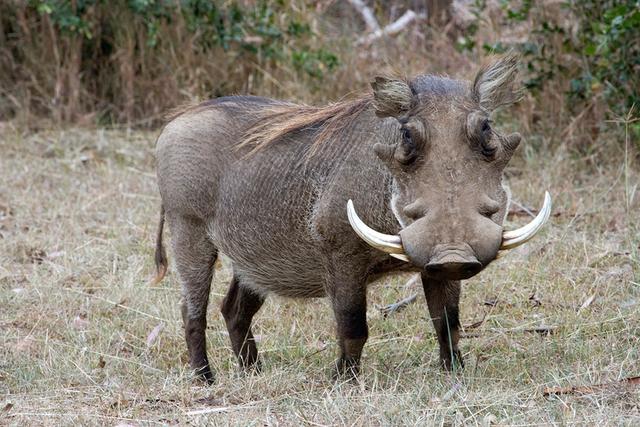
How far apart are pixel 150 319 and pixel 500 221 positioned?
6.58 feet

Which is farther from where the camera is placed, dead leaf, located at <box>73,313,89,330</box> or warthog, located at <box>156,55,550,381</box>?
dead leaf, located at <box>73,313,89,330</box>

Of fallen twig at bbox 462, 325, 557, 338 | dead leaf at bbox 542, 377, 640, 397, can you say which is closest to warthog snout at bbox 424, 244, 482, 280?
dead leaf at bbox 542, 377, 640, 397

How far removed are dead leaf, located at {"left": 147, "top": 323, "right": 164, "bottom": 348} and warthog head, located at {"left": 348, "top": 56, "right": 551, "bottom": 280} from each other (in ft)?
4.80

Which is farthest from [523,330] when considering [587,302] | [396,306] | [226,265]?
[226,265]

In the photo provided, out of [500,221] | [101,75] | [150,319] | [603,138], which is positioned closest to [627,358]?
[500,221]

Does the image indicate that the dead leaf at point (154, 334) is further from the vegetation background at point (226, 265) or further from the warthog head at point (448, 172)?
the warthog head at point (448, 172)

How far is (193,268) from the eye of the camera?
174 inches

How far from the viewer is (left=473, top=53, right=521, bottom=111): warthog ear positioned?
3.61 meters

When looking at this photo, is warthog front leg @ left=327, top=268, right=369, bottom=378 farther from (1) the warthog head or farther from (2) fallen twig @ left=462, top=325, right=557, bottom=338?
(2) fallen twig @ left=462, top=325, right=557, bottom=338

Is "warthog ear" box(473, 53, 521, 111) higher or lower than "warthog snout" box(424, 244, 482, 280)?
higher

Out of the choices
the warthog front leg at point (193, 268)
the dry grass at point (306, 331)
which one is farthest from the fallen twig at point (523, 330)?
A: the warthog front leg at point (193, 268)

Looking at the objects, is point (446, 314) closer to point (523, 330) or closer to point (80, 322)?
point (523, 330)

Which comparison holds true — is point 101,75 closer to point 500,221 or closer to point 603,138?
point 603,138

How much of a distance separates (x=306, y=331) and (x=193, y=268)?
559 millimetres
